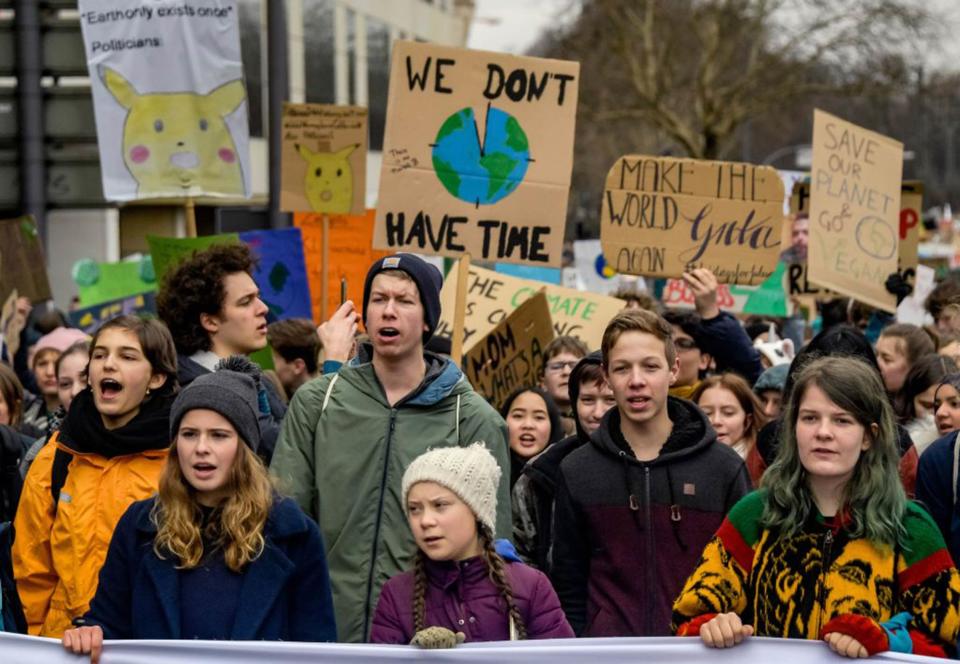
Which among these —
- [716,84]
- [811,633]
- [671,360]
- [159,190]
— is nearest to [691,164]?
[159,190]

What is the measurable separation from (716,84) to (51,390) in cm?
4033

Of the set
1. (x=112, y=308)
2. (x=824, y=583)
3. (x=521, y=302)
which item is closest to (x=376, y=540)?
(x=824, y=583)

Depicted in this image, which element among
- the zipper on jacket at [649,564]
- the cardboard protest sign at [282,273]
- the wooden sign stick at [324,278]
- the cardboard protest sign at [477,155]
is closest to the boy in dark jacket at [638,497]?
the zipper on jacket at [649,564]

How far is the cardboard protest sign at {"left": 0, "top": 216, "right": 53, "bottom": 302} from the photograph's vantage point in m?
10.0

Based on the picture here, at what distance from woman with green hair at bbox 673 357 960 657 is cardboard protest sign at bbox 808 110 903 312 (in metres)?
4.85

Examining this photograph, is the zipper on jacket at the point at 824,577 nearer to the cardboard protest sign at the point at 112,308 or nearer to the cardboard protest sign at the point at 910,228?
Result: the cardboard protest sign at the point at 910,228

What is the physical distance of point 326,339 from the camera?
5.66 metres

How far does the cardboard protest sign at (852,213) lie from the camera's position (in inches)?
357

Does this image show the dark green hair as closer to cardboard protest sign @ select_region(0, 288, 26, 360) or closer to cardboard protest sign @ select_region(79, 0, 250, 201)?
cardboard protest sign @ select_region(79, 0, 250, 201)

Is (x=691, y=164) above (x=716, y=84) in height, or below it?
below

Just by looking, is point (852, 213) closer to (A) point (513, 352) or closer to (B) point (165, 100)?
(A) point (513, 352)

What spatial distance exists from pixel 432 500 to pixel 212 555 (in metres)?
0.53

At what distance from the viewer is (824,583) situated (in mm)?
4008

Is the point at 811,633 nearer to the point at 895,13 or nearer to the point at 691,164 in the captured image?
the point at 691,164
